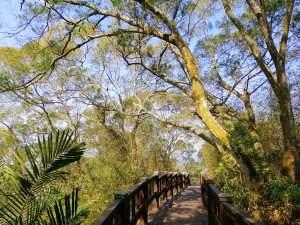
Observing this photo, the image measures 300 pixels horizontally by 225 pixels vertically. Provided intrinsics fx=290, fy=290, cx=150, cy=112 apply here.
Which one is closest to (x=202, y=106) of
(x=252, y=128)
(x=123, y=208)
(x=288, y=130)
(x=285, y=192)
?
(x=288, y=130)

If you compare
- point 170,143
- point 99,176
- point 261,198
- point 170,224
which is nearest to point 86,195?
point 99,176

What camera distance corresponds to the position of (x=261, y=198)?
6.75 m

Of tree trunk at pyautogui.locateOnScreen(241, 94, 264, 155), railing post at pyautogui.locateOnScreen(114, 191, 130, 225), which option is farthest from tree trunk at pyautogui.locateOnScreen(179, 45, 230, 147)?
railing post at pyautogui.locateOnScreen(114, 191, 130, 225)

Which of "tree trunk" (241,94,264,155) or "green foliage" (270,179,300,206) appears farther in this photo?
"tree trunk" (241,94,264,155)

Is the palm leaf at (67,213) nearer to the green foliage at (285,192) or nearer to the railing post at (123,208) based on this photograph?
the railing post at (123,208)

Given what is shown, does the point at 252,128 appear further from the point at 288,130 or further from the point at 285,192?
the point at 285,192

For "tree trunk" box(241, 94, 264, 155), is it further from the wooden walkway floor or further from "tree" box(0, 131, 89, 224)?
"tree" box(0, 131, 89, 224)

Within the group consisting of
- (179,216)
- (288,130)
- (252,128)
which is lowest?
(179,216)

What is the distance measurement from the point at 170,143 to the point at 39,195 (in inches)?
968

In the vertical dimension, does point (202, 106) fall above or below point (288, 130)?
above

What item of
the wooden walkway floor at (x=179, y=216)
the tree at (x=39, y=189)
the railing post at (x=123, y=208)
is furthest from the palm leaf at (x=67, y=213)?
the wooden walkway floor at (x=179, y=216)

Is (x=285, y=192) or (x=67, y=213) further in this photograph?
(x=285, y=192)

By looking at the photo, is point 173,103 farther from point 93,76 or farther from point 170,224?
point 170,224

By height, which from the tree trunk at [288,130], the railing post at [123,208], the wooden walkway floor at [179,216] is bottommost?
the wooden walkway floor at [179,216]
